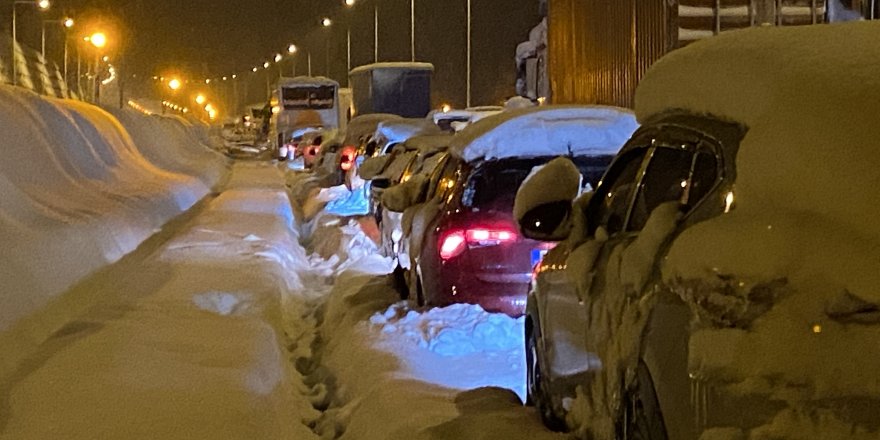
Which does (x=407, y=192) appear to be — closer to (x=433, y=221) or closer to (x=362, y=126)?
(x=433, y=221)

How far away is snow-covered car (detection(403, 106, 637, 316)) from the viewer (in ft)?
29.3

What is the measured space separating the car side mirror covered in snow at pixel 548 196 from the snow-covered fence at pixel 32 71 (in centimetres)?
5769

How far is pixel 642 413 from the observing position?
433 centimetres

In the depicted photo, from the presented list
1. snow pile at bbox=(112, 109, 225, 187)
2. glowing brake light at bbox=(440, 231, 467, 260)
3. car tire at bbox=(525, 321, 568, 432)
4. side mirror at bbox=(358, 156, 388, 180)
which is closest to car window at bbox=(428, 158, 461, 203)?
glowing brake light at bbox=(440, 231, 467, 260)

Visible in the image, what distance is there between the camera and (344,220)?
64.6ft

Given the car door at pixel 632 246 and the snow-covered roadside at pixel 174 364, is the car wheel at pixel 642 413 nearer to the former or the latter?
the car door at pixel 632 246

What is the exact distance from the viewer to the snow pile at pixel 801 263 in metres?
3.23

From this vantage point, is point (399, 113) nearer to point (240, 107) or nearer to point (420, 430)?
→ point (420, 430)

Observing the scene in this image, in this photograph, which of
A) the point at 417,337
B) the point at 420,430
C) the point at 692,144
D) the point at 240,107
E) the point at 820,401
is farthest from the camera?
the point at 240,107

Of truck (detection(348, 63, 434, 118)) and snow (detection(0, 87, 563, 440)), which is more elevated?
truck (detection(348, 63, 434, 118))

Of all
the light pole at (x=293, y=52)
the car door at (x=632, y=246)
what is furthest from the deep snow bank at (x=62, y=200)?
the light pole at (x=293, y=52)

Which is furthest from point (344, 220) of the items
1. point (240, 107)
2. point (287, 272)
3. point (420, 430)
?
point (240, 107)

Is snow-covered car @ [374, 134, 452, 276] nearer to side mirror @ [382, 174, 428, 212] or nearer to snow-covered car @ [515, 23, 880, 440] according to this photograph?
side mirror @ [382, 174, 428, 212]

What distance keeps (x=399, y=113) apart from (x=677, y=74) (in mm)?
34796
